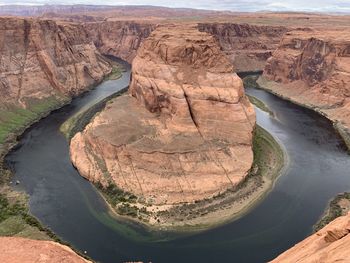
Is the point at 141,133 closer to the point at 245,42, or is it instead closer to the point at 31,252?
the point at 31,252

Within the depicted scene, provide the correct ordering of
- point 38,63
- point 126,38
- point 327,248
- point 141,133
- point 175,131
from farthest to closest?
point 126,38
point 38,63
point 141,133
point 175,131
point 327,248

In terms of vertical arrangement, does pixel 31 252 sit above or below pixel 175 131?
above

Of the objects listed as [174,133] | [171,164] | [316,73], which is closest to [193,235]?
[171,164]

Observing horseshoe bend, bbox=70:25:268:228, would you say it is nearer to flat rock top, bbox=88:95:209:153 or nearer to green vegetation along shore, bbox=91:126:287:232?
flat rock top, bbox=88:95:209:153

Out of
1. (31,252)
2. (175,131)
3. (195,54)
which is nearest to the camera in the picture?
(31,252)

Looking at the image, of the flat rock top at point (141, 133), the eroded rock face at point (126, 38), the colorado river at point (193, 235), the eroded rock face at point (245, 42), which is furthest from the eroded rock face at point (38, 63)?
the eroded rock face at point (245, 42)

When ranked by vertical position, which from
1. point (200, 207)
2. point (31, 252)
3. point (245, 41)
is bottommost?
point (200, 207)

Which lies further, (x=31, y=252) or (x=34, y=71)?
(x=34, y=71)

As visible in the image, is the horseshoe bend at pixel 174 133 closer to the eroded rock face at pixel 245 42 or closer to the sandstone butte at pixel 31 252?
A: the sandstone butte at pixel 31 252
